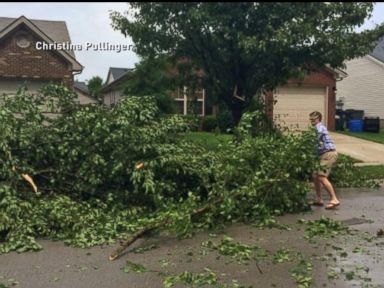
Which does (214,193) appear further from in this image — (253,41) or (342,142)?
(342,142)

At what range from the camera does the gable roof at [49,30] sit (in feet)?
70.4

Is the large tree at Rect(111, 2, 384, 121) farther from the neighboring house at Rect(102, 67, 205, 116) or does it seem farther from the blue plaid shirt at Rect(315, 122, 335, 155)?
the blue plaid shirt at Rect(315, 122, 335, 155)

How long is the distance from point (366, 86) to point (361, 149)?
14.6m

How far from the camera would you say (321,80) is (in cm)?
2825

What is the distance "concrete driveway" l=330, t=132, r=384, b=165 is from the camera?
16.7 meters

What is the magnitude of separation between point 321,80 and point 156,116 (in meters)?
20.7

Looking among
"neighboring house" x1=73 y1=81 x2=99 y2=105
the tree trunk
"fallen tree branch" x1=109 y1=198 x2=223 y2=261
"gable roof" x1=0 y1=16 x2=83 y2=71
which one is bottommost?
"fallen tree branch" x1=109 y1=198 x2=223 y2=261

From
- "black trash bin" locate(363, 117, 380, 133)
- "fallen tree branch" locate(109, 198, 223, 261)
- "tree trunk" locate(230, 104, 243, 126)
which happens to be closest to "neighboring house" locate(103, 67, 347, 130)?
"black trash bin" locate(363, 117, 380, 133)

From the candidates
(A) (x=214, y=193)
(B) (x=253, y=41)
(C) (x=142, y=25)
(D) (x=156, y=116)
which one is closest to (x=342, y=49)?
(B) (x=253, y=41)

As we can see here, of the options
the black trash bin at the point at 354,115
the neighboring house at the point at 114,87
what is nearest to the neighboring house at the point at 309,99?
the black trash bin at the point at 354,115

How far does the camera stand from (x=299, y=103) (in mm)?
28156

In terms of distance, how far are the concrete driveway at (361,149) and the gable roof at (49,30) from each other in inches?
418

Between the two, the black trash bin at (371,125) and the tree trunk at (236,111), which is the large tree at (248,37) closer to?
the tree trunk at (236,111)

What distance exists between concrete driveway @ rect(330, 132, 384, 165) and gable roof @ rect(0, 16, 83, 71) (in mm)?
10620
